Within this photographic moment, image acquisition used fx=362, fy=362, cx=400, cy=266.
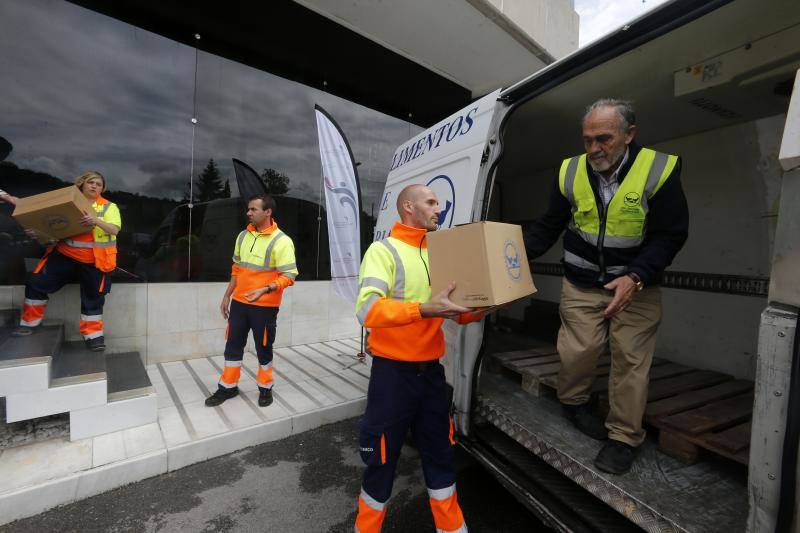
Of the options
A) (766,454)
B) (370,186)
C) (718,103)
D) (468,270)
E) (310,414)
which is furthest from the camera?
(370,186)

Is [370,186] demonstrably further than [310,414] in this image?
Yes

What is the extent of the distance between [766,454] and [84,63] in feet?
21.5

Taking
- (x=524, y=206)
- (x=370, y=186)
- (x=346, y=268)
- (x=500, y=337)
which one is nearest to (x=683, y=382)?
(x=500, y=337)

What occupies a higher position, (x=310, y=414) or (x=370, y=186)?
(x=370, y=186)

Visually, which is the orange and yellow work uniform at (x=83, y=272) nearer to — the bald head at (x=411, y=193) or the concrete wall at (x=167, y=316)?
the concrete wall at (x=167, y=316)

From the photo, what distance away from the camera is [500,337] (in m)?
4.85

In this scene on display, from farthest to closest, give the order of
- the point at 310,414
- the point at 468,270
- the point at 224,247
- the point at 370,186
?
the point at 370,186 < the point at 224,247 < the point at 310,414 < the point at 468,270

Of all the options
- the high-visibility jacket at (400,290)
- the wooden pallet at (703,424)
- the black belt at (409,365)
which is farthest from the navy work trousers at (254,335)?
the wooden pallet at (703,424)

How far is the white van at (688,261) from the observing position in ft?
4.05

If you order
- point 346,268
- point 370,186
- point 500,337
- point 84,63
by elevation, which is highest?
point 84,63

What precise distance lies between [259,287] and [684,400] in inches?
147

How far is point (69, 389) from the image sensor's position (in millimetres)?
2885

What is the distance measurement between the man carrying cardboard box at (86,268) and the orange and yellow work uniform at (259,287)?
1392 millimetres

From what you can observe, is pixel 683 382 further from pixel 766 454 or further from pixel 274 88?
pixel 274 88
